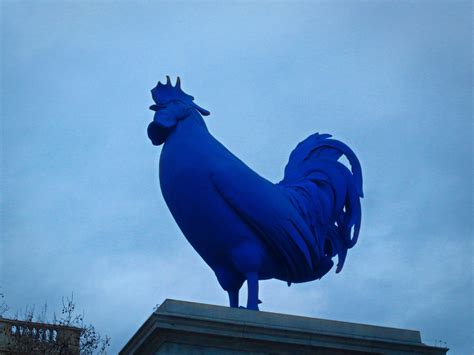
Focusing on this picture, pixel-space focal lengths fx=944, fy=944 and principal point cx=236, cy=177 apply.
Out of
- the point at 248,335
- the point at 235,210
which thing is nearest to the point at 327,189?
the point at 235,210

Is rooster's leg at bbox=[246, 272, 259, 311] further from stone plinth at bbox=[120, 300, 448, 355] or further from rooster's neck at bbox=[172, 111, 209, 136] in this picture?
rooster's neck at bbox=[172, 111, 209, 136]

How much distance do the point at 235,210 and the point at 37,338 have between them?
381 inches

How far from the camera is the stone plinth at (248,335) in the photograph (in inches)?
467

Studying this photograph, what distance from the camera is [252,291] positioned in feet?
43.3

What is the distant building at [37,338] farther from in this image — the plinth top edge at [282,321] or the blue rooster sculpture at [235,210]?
the plinth top edge at [282,321]

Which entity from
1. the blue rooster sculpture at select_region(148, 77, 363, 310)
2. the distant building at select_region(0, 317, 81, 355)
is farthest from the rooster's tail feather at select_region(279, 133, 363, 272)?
the distant building at select_region(0, 317, 81, 355)

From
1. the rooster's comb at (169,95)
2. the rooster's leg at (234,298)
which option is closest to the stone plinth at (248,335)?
the rooster's leg at (234,298)

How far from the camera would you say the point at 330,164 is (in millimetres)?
15000

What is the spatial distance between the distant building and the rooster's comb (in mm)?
8346

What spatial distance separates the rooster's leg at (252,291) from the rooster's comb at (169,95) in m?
2.70

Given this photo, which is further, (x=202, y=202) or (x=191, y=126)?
(x=191, y=126)

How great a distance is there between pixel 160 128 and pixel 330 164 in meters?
2.90

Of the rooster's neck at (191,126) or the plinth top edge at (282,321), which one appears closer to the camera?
the plinth top edge at (282,321)

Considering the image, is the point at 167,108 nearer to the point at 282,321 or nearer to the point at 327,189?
the point at 327,189
